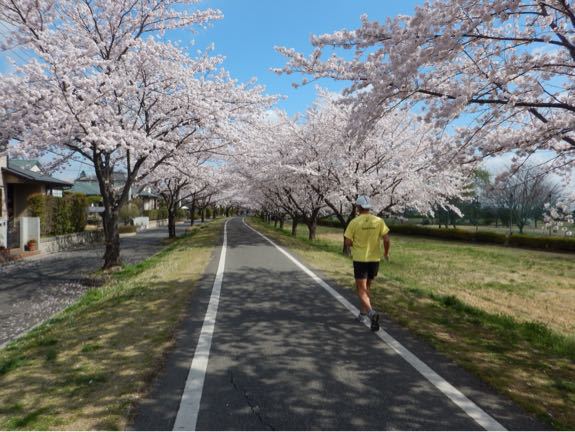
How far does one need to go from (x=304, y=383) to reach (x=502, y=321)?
504cm

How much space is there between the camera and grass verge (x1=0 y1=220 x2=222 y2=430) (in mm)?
3318

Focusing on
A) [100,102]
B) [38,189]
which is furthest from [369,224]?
[38,189]

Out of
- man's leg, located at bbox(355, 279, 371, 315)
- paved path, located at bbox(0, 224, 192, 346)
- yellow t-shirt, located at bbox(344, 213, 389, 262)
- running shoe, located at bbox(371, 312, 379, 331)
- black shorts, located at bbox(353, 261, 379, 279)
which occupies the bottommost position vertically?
paved path, located at bbox(0, 224, 192, 346)

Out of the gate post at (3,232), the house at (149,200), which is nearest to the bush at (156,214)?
the house at (149,200)

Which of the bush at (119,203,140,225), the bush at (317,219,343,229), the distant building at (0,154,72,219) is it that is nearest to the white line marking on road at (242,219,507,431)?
the distant building at (0,154,72,219)

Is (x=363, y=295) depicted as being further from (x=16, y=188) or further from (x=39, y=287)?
(x=16, y=188)

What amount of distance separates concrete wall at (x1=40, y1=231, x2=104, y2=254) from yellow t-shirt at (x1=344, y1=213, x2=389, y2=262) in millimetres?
17690

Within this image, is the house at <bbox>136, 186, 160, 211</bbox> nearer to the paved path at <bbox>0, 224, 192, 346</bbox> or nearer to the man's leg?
the paved path at <bbox>0, 224, 192, 346</bbox>

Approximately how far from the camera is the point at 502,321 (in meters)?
7.28

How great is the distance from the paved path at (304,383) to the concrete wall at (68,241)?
16.3 m

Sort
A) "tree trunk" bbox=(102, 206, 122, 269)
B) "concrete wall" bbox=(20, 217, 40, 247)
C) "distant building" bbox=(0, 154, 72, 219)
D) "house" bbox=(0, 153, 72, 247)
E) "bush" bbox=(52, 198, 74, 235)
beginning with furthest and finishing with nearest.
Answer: "bush" bbox=(52, 198, 74, 235) < "distant building" bbox=(0, 154, 72, 219) < "house" bbox=(0, 153, 72, 247) < "concrete wall" bbox=(20, 217, 40, 247) < "tree trunk" bbox=(102, 206, 122, 269)

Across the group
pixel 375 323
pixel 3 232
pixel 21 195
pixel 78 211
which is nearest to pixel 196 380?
pixel 375 323

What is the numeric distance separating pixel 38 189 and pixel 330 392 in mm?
27160

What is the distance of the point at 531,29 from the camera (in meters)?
5.63
